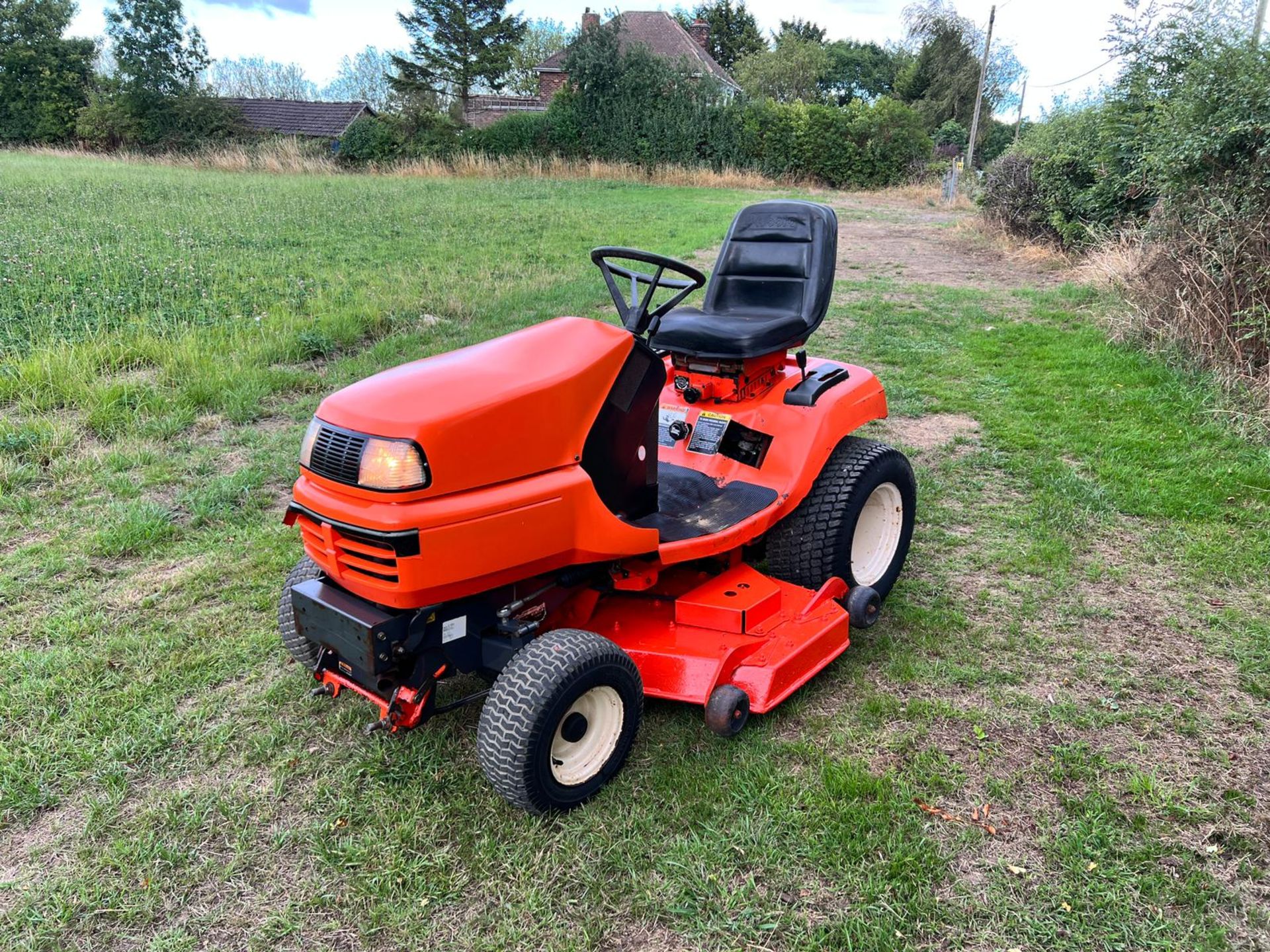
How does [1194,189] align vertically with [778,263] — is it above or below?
above

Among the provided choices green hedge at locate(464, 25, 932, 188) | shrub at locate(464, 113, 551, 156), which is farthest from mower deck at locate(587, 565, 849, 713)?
shrub at locate(464, 113, 551, 156)

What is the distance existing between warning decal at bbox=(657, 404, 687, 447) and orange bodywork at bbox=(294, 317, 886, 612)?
2.75ft

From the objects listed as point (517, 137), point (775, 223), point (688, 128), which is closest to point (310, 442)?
point (775, 223)

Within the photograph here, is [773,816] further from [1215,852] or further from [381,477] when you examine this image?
[381,477]

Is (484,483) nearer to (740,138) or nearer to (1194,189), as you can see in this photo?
(1194,189)

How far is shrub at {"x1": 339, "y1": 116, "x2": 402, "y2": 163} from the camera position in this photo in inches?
1082

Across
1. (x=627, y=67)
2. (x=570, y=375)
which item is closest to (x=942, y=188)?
(x=627, y=67)

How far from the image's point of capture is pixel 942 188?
81.5 feet

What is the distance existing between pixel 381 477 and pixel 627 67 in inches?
1112

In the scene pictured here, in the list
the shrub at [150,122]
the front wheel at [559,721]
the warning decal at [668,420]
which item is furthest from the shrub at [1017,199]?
the shrub at [150,122]

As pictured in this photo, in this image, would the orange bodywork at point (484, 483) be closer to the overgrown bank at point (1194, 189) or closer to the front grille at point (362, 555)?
the front grille at point (362, 555)

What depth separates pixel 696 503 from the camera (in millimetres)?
2996

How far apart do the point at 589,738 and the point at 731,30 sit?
178 feet

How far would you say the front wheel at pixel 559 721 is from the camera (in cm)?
212
